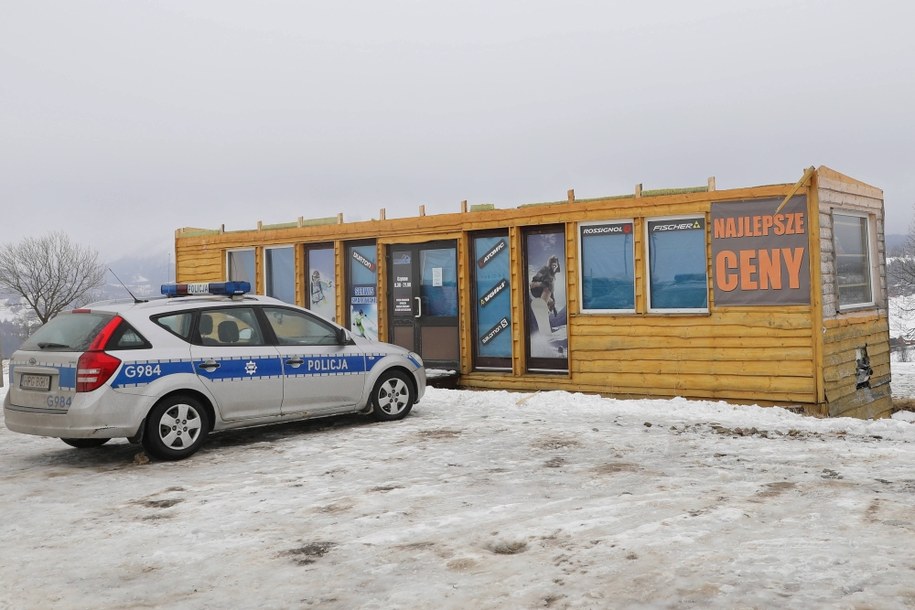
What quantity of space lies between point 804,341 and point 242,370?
7.04m

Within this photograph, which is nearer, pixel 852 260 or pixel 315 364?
pixel 315 364

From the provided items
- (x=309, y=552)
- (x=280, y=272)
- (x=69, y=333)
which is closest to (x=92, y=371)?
(x=69, y=333)

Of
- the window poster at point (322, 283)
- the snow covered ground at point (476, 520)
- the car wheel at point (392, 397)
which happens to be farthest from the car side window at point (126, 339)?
the window poster at point (322, 283)

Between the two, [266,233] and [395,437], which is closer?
[395,437]

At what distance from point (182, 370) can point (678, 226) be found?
711 centimetres

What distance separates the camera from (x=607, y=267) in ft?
41.9

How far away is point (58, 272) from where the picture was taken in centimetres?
5694

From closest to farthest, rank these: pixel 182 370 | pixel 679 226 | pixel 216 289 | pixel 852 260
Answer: pixel 182 370, pixel 216 289, pixel 679 226, pixel 852 260

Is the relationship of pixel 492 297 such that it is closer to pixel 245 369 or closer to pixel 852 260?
pixel 852 260

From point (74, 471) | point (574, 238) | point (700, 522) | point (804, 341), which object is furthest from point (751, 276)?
point (74, 471)

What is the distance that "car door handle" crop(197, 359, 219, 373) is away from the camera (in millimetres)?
8445

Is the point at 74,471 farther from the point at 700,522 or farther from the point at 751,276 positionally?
the point at 751,276

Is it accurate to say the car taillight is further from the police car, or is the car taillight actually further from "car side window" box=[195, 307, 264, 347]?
"car side window" box=[195, 307, 264, 347]

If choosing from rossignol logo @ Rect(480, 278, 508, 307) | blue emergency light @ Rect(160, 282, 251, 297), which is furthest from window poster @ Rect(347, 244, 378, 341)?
blue emergency light @ Rect(160, 282, 251, 297)
